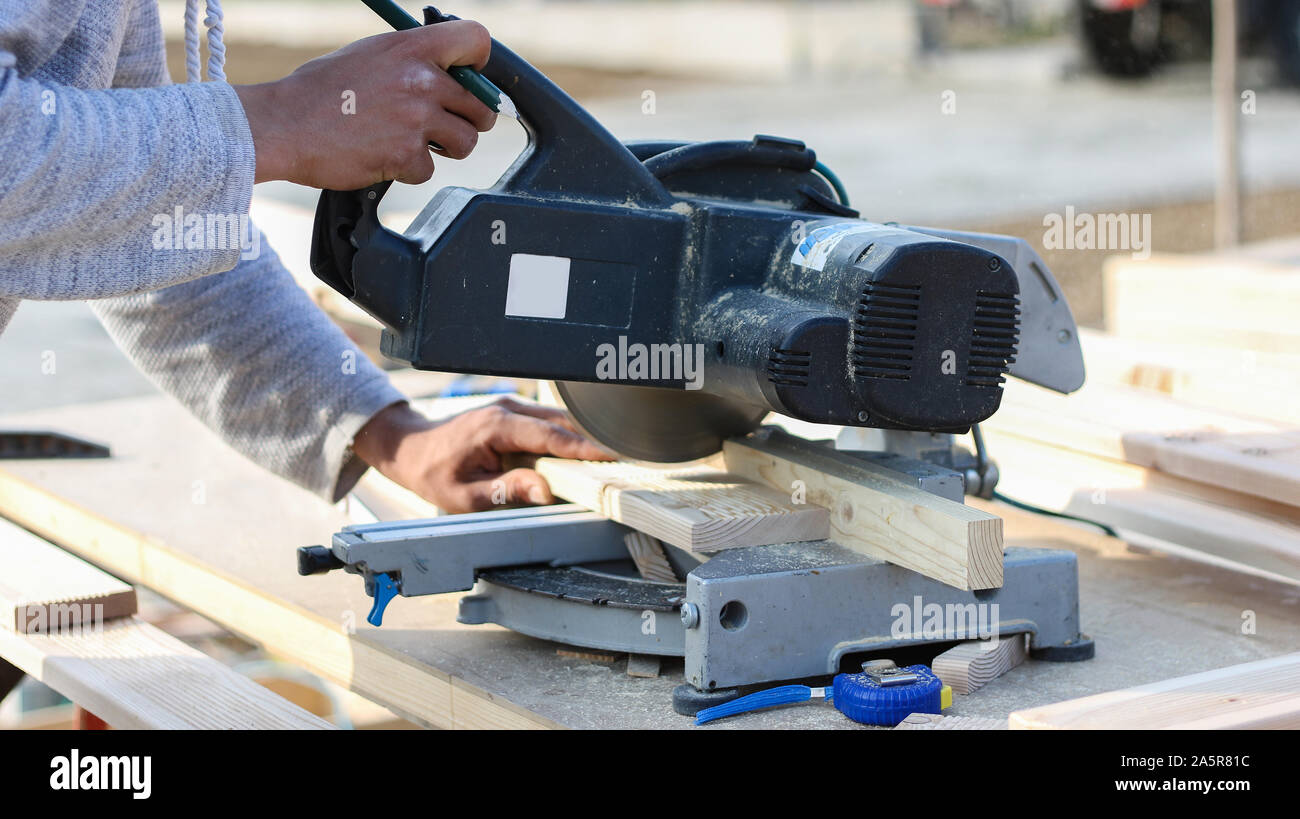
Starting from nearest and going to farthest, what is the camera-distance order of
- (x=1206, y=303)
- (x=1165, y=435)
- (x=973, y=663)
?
(x=973, y=663)
(x=1165, y=435)
(x=1206, y=303)

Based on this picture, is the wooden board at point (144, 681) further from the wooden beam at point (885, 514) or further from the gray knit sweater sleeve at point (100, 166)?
the wooden beam at point (885, 514)

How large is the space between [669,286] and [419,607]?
1.82ft

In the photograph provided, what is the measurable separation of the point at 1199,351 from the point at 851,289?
1.48 m

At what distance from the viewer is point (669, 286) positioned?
148 centimetres

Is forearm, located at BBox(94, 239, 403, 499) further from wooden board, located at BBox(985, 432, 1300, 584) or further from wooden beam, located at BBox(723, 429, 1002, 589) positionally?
wooden board, located at BBox(985, 432, 1300, 584)

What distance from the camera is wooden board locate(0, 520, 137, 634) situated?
1.64 m

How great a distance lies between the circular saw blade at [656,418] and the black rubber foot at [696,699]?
35 cm

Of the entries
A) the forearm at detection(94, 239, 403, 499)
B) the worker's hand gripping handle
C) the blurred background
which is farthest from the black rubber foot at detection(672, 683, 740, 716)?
the blurred background

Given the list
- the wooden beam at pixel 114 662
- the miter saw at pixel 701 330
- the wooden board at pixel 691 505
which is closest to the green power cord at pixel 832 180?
the miter saw at pixel 701 330

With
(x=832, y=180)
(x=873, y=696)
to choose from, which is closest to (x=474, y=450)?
(x=832, y=180)

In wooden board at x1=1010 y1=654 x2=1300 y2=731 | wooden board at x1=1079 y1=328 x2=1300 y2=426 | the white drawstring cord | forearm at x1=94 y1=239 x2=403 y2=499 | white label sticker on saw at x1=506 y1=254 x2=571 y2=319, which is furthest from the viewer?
wooden board at x1=1079 y1=328 x2=1300 y2=426

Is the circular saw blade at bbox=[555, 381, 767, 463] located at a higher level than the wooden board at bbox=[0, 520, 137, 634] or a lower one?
higher

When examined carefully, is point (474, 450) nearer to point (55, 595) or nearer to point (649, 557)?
point (649, 557)
